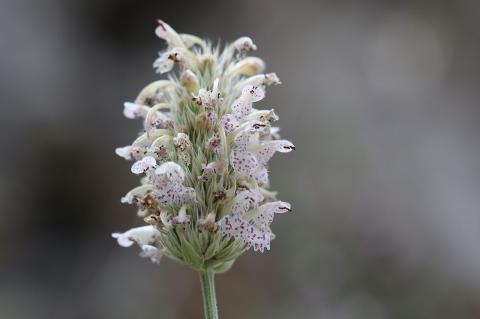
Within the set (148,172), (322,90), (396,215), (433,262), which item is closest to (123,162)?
(322,90)

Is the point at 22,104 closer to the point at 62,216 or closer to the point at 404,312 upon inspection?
the point at 62,216

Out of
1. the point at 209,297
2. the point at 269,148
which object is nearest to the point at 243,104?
the point at 269,148

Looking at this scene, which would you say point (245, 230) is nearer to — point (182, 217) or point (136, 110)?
point (182, 217)

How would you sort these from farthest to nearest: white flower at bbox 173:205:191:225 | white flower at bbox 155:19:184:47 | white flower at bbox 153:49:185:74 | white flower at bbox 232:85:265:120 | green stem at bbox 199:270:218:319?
white flower at bbox 155:19:184:47 → white flower at bbox 153:49:185:74 → white flower at bbox 232:85:265:120 → white flower at bbox 173:205:191:225 → green stem at bbox 199:270:218:319

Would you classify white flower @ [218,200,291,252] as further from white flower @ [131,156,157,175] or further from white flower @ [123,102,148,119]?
white flower @ [123,102,148,119]

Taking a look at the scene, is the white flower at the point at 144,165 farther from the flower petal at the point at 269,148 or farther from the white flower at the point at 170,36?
the white flower at the point at 170,36

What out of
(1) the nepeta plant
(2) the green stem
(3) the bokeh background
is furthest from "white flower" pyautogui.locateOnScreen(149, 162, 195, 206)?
(3) the bokeh background

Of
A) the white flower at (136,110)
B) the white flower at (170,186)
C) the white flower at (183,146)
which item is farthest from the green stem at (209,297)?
the white flower at (136,110)
